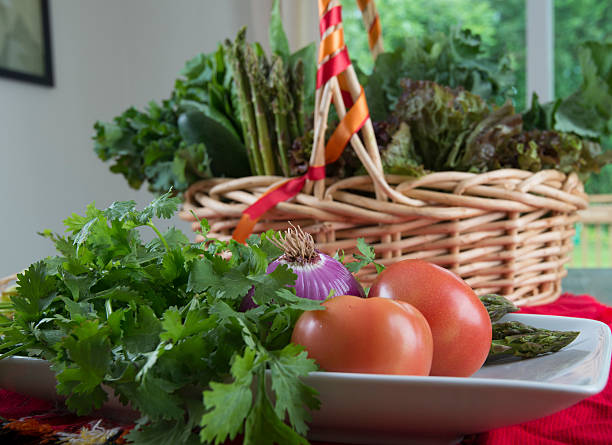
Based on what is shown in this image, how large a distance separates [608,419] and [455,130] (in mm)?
569

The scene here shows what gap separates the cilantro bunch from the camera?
36 centimetres

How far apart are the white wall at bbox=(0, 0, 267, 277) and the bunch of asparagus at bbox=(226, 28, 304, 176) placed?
1420mm

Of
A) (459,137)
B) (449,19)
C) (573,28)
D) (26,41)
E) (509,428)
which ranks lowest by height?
(509,428)

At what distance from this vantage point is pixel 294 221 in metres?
0.92

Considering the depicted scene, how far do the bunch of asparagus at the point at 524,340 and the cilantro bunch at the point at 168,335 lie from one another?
211 millimetres

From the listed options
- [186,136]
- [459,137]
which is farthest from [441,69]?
[186,136]

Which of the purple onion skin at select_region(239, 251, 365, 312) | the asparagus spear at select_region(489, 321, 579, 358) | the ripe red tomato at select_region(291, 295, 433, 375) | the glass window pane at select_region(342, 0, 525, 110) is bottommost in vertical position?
the asparagus spear at select_region(489, 321, 579, 358)

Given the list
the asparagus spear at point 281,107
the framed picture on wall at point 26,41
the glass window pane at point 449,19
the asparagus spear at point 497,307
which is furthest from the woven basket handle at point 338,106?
the glass window pane at point 449,19

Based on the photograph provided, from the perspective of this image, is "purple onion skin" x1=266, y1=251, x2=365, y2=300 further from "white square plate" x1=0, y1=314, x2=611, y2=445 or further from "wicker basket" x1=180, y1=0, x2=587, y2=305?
"wicker basket" x1=180, y1=0, x2=587, y2=305

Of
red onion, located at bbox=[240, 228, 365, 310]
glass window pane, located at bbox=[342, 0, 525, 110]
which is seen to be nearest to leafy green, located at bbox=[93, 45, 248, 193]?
red onion, located at bbox=[240, 228, 365, 310]

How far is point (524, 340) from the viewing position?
0.53 metres

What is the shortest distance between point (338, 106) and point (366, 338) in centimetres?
45

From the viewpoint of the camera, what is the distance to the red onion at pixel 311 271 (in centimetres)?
51

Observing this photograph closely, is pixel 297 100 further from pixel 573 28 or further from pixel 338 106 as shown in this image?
pixel 573 28
